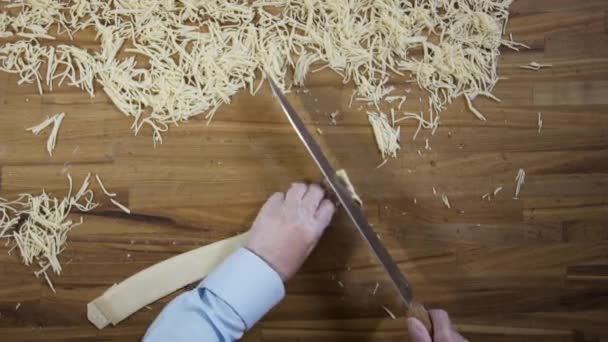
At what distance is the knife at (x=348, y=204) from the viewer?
824 mm

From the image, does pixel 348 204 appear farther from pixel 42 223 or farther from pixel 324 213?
pixel 42 223

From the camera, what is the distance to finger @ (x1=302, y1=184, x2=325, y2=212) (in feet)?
2.94

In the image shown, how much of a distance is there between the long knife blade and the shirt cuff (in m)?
0.14

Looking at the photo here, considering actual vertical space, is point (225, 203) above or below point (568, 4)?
below

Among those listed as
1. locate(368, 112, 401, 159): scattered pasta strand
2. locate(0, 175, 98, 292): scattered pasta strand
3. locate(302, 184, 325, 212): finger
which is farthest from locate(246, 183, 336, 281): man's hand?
locate(0, 175, 98, 292): scattered pasta strand

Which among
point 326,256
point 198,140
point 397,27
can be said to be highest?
point 397,27

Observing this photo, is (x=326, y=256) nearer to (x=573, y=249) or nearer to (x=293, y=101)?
(x=293, y=101)

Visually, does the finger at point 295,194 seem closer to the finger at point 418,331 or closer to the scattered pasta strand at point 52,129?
the finger at point 418,331

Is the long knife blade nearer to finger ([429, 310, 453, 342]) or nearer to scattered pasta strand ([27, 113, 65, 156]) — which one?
finger ([429, 310, 453, 342])

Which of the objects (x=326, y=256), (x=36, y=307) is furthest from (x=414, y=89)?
(x=36, y=307)

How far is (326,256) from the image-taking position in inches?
36.5

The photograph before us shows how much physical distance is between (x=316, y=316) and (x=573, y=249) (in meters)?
0.42

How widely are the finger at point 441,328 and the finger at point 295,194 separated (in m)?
0.26

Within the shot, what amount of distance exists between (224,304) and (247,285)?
1.6 inches
